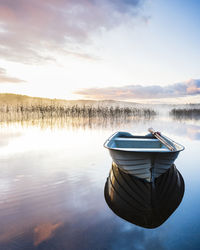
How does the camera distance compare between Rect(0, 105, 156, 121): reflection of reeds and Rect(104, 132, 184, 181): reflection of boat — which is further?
Rect(0, 105, 156, 121): reflection of reeds

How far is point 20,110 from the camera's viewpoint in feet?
86.6

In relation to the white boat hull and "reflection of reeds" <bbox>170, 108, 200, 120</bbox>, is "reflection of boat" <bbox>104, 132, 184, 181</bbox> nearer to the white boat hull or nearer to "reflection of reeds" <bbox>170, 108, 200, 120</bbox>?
the white boat hull

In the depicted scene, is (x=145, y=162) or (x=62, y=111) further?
(x=62, y=111)

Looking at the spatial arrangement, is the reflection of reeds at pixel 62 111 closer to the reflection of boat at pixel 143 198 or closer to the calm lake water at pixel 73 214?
the calm lake water at pixel 73 214

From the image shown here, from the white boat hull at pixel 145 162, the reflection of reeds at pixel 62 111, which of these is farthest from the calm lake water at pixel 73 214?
the reflection of reeds at pixel 62 111

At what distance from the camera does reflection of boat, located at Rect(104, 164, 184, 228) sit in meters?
2.97

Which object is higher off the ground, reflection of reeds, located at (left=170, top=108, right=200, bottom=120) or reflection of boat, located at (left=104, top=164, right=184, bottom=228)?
reflection of reeds, located at (left=170, top=108, right=200, bottom=120)

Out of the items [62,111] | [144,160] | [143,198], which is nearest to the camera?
[144,160]

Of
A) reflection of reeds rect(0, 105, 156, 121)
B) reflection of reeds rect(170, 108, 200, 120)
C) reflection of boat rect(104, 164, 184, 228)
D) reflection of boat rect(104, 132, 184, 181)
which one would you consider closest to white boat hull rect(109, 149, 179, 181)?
reflection of boat rect(104, 132, 184, 181)

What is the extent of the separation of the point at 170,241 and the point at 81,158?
178 inches

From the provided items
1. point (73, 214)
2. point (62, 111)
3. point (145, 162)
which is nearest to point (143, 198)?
point (145, 162)

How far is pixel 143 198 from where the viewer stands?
328 centimetres

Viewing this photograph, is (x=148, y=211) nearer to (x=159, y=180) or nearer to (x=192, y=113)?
(x=159, y=180)

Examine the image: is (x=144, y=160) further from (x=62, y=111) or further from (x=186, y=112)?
(x=186, y=112)
